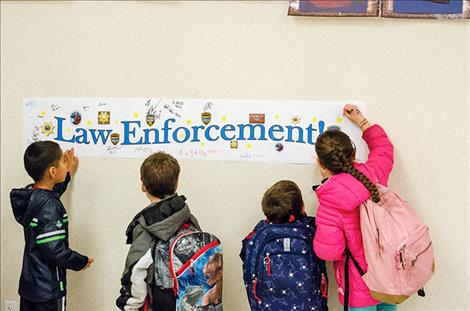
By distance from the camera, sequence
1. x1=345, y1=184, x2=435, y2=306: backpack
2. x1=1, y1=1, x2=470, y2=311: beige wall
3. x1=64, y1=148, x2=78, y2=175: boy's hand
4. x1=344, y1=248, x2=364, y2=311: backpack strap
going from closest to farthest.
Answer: x1=345, y1=184, x2=435, y2=306: backpack, x1=344, y1=248, x2=364, y2=311: backpack strap, x1=1, y1=1, x2=470, y2=311: beige wall, x1=64, y1=148, x2=78, y2=175: boy's hand

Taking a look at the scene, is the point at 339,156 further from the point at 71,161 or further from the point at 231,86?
the point at 71,161

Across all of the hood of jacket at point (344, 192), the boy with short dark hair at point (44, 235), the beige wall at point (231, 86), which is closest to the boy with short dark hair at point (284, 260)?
A: the hood of jacket at point (344, 192)

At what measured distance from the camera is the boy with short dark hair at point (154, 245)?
161 cm

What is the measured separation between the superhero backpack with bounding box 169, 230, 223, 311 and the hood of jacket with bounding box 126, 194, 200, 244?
0.12 feet

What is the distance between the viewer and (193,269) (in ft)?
5.30

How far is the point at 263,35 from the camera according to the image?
1978 millimetres

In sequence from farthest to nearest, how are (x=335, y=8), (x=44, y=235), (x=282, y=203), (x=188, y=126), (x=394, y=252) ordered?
(x=188, y=126), (x=335, y=8), (x=44, y=235), (x=282, y=203), (x=394, y=252)

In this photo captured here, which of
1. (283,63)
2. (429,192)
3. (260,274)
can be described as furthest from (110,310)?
(429,192)

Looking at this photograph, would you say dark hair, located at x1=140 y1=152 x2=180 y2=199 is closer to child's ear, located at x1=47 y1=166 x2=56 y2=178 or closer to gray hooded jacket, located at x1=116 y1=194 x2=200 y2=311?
gray hooded jacket, located at x1=116 y1=194 x2=200 y2=311

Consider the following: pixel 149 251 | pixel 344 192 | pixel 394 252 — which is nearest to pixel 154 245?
pixel 149 251

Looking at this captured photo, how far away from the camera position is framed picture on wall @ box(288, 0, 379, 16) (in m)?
1.90

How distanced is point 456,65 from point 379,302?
3.15 feet

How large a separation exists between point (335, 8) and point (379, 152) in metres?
0.59

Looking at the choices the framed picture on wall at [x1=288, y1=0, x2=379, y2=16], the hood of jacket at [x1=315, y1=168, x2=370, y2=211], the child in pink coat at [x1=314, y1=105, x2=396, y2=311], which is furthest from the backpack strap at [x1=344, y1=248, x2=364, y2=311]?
the framed picture on wall at [x1=288, y1=0, x2=379, y2=16]
